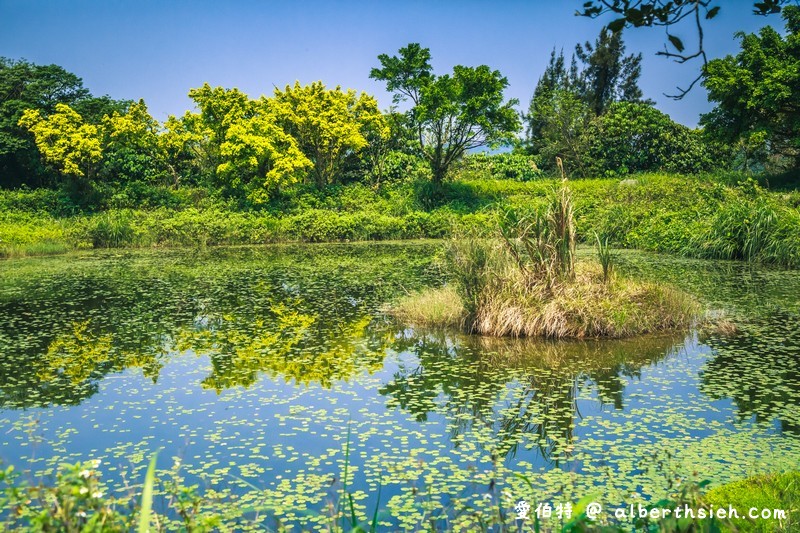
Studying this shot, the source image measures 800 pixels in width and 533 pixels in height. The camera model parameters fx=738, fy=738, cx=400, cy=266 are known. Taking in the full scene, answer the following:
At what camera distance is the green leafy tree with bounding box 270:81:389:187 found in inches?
1153

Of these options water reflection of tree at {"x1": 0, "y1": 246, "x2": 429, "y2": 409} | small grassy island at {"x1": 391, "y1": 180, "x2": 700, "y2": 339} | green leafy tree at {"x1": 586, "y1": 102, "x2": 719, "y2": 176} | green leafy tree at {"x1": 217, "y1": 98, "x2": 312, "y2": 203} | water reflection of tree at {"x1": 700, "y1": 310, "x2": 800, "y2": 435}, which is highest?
green leafy tree at {"x1": 586, "y1": 102, "x2": 719, "y2": 176}

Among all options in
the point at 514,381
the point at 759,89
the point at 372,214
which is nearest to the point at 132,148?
the point at 372,214

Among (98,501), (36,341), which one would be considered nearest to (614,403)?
(98,501)

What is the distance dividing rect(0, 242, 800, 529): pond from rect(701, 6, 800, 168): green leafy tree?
14.4 m

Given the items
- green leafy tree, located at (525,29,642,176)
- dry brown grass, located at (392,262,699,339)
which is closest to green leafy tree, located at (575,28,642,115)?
green leafy tree, located at (525,29,642,176)

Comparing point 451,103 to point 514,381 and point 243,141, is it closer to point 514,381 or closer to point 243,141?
point 243,141

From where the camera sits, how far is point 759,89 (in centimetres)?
2391

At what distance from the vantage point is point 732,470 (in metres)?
4.68

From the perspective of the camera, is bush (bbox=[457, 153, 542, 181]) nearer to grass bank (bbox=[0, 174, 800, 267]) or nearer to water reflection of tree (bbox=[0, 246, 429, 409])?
grass bank (bbox=[0, 174, 800, 267])

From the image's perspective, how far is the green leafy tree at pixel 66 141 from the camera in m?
27.2

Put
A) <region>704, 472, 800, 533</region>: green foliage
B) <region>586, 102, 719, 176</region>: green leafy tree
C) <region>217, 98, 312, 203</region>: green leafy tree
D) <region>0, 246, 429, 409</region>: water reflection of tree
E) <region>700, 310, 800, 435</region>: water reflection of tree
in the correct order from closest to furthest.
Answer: <region>704, 472, 800, 533</region>: green foliage → <region>700, 310, 800, 435</region>: water reflection of tree → <region>0, 246, 429, 409</region>: water reflection of tree → <region>217, 98, 312, 203</region>: green leafy tree → <region>586, 102, 719, 176</region>: green leafy tree

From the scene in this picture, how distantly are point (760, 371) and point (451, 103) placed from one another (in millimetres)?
21902

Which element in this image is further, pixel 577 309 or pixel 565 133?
pixel 565 133

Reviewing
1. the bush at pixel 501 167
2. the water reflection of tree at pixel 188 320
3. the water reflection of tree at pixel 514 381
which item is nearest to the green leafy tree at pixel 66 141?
the water reflection of tree at pixel 188 320
